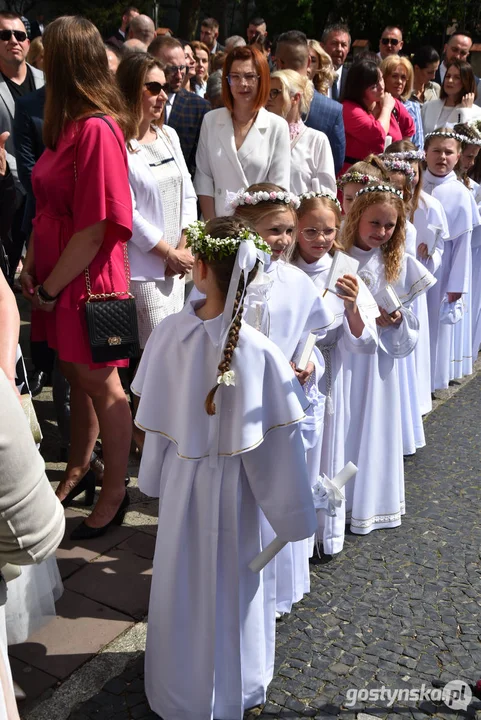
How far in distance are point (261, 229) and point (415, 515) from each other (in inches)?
77.5

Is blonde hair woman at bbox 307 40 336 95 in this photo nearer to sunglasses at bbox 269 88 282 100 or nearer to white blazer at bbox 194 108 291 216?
sunglasses at bbox 269 88 282 100

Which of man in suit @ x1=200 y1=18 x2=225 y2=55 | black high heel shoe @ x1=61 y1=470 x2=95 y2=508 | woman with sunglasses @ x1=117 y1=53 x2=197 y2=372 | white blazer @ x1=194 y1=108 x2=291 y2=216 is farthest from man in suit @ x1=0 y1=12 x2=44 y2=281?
man in suit @ x1=200 y1=18 x2=225 y2=55

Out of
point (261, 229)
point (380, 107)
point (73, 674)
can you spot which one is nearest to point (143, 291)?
point (261, 229)

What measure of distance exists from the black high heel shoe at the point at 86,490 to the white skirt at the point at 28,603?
1152 millimetres

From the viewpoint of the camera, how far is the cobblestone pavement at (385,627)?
10.1 ft

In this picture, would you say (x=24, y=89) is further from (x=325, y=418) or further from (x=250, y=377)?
(x=250, y=377)

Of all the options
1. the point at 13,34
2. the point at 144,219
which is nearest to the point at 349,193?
the point at 144,219

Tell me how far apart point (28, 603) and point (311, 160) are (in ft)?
12.2

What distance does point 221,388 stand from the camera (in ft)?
9.32

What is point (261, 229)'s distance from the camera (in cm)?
362

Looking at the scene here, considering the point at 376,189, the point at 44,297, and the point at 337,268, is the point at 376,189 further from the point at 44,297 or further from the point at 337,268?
the point at 44,297

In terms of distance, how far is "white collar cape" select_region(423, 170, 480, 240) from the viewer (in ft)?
20.6

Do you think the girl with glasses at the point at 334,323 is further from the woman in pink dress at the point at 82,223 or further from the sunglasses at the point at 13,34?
the sunglasses at the point at 13,34

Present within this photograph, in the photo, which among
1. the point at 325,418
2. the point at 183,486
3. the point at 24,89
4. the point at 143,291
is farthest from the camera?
the point at 24,89
